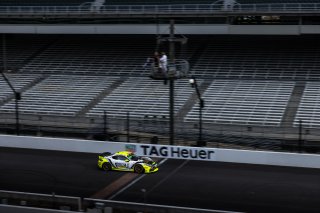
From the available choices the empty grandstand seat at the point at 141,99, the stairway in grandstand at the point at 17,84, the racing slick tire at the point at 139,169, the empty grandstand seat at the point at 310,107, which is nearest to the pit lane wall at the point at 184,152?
the racing slick tire at the point at 139,169

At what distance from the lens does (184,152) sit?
24.0m

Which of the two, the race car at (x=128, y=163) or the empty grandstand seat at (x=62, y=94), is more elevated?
the empty grandstand seat at (x=62, y=94)

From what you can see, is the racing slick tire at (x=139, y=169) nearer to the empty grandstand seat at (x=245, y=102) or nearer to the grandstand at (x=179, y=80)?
the grandstand at (x=179, y=80)

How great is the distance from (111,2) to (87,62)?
5034 millimetres

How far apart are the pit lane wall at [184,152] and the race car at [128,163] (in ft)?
6.22

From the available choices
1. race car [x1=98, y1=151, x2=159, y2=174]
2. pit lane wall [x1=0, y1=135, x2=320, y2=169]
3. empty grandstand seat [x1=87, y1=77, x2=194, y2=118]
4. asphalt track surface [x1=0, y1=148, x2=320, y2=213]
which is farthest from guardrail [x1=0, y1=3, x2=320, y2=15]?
race car [x1=98, y1=151, x2=159, y2=174]

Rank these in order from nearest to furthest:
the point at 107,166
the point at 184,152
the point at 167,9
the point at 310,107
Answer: the point at 107,166 → the point at 184,152 → the point at 310,107 → the point at 167,9

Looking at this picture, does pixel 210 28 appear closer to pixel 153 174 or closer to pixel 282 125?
pixel 282 125

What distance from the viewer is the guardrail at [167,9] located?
3222 cm

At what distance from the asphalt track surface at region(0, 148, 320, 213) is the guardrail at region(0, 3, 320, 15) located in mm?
12800

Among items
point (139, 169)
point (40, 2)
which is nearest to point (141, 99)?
point (139, 169)

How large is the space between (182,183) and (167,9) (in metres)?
19.0

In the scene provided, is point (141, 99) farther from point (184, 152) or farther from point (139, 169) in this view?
point (139, 169)

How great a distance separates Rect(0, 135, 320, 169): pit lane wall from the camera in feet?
75.6
